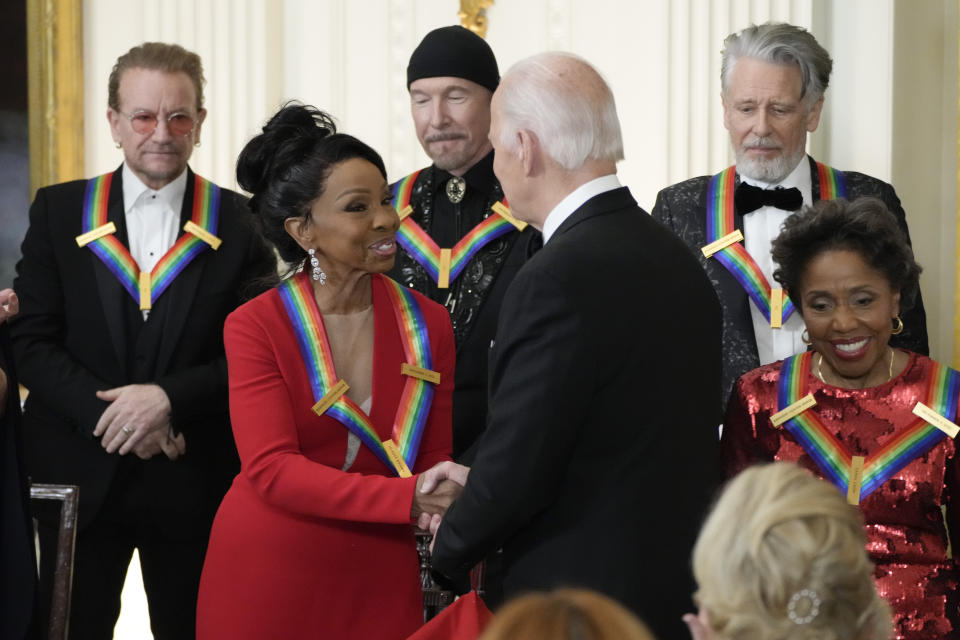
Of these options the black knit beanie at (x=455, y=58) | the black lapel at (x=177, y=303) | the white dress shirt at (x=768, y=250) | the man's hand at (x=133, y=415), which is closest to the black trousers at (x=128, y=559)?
the man's hand at (x=133, y=415)

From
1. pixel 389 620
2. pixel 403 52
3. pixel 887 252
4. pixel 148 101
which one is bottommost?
pixel 389 620

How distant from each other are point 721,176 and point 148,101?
1581 millimetres

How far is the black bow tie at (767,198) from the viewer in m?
3.67

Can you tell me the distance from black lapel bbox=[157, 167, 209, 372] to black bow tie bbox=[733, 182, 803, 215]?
1454 millimetres

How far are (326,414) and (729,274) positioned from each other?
135 cm

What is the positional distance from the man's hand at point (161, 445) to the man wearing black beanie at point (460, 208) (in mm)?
716

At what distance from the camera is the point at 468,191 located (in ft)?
12.2

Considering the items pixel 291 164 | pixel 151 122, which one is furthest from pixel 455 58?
pixel 291 164

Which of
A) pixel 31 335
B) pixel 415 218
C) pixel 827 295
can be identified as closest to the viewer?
pixel 827 295

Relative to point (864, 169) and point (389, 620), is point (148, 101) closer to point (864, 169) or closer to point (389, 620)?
point (389, 620)

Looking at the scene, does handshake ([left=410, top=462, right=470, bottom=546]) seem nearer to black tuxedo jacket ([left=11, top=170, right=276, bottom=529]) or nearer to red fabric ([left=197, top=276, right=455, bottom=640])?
red fabric ([left=197, top=276, right=455, bottom=640])

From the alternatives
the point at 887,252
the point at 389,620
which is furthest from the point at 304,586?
the point at 887,252

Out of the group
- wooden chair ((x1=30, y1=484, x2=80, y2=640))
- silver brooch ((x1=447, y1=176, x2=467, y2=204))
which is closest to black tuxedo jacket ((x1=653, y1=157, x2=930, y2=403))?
silver brooch ((x1=447, y1=176, x2=467, y2=204))

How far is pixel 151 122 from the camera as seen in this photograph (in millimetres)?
3654
